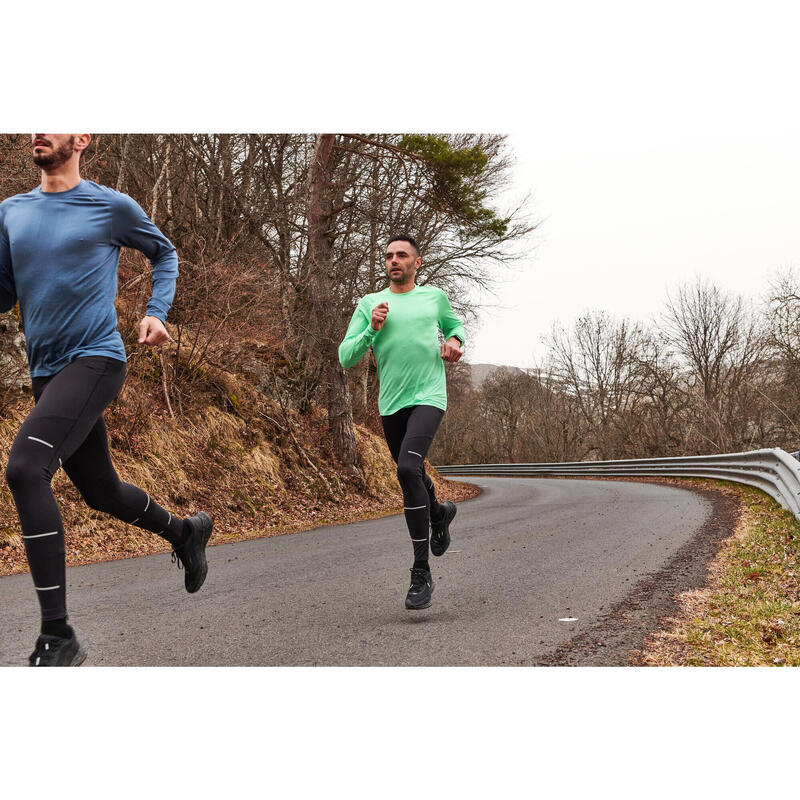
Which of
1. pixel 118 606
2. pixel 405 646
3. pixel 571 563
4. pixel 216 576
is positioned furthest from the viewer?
pixel 571 563

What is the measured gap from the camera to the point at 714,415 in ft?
73.5

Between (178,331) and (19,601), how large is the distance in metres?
2.79

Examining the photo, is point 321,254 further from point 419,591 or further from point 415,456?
point 419,591

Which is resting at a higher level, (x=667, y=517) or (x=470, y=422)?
(x=470, y=422)

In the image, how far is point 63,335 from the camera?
8.93ft

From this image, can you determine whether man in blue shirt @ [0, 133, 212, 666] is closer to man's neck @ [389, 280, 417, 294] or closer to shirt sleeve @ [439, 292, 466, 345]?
man's neck @ [389, 280, 417, 294]

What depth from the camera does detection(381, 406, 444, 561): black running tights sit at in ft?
12.4

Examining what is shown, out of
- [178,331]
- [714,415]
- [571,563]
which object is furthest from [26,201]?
[714,415]

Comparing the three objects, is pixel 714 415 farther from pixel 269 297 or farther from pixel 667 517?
pixel 269 297

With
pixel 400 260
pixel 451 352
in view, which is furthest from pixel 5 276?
pixel 451 352

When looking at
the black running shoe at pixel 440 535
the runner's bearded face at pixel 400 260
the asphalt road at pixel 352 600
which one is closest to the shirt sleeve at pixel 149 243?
the runner's bearded face at pixel 400 260

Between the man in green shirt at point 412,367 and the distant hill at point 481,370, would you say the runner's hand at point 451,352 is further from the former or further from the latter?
the distant hill at point 481,370

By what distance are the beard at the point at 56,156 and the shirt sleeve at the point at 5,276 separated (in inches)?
9.7

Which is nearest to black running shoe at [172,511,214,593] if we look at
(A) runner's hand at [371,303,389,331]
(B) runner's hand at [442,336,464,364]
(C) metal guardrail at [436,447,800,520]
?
(A) runner's hand at [371,303,389,331]
